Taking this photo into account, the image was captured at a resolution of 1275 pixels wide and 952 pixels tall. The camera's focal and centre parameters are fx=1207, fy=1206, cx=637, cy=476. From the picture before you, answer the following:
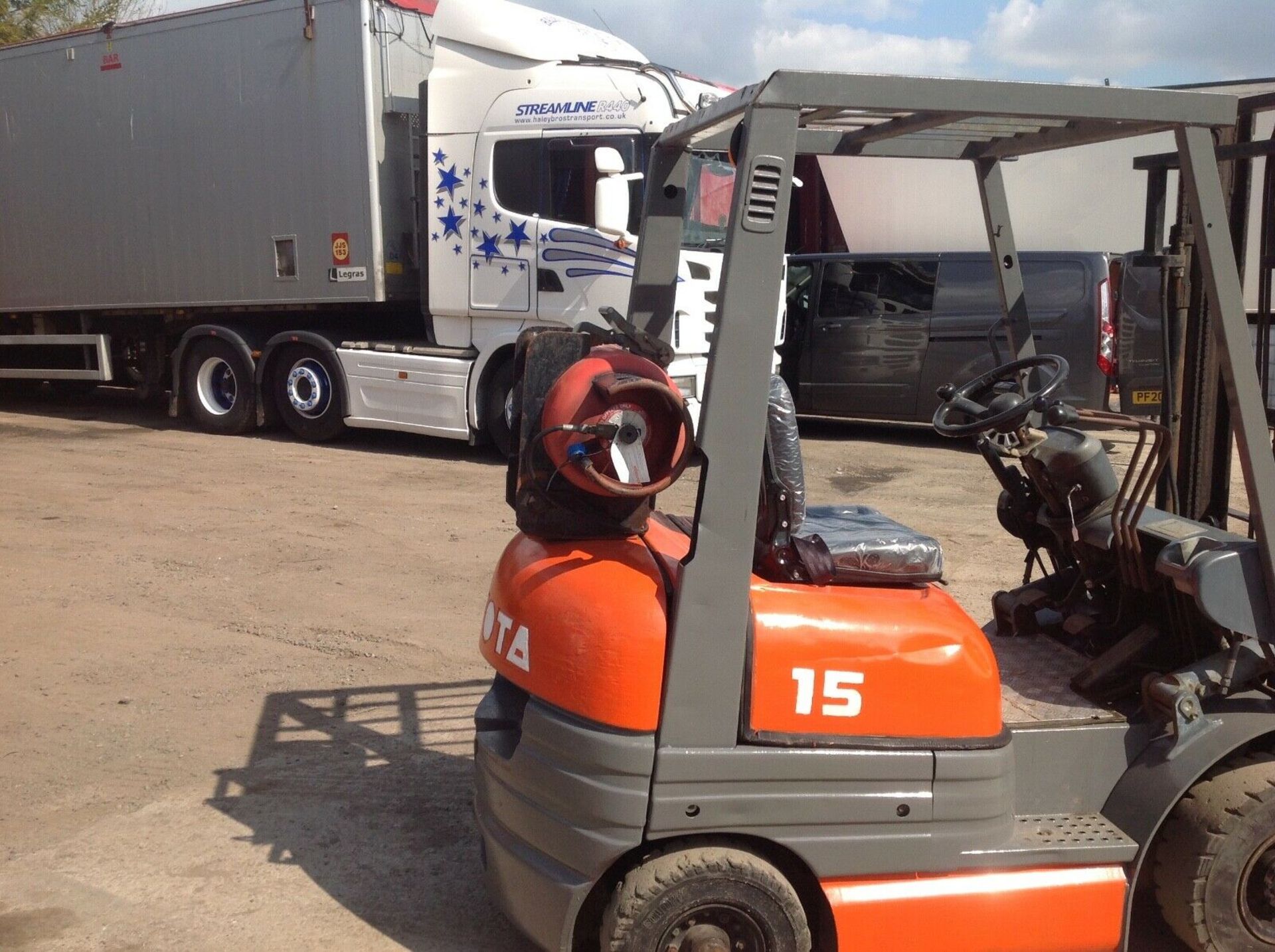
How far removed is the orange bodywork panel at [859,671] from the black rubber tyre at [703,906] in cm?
36

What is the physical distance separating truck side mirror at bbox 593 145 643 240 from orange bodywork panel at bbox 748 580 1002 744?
6543 millimetres

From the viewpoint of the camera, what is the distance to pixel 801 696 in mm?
2941

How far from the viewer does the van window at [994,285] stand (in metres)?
11.2

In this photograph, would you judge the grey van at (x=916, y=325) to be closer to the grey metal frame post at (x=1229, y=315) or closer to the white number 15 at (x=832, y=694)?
the grey metal frame post at (x=1229, y=315)

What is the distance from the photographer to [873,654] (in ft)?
9.72

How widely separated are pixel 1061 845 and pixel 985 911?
27cm

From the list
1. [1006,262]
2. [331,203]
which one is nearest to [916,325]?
[331,203]

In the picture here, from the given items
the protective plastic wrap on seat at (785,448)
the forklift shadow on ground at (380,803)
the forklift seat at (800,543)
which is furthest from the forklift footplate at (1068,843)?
the forklift shadow on ground at (380,803)

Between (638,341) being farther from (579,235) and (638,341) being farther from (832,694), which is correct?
(579,235)

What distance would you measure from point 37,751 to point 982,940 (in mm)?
3590

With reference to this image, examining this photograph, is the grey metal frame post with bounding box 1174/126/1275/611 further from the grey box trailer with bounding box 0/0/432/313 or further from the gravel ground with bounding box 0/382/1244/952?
the grey box trailer with bounding box 0/0/432/313

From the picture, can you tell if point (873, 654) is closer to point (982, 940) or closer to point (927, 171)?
point (982, 940)

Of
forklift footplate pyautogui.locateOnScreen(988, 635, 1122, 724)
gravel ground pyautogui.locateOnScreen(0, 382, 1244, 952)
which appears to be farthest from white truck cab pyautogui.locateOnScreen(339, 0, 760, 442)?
forklift footplate pyautogui.locateOnScreen(988, 635, 1122, 724)

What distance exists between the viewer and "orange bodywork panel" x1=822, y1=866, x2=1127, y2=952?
3.02 m
